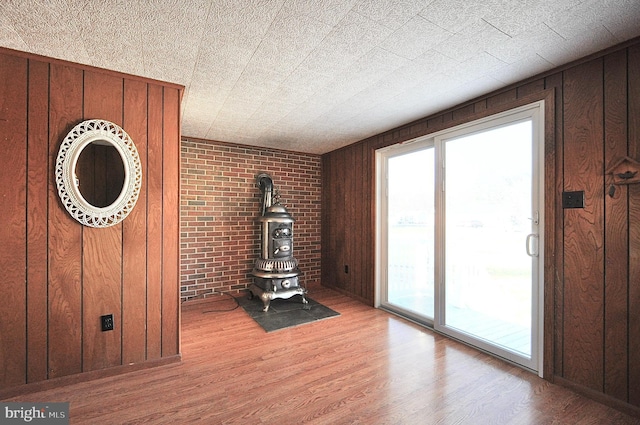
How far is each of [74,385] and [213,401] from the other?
101cm

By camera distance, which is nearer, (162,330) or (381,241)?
(162,330)

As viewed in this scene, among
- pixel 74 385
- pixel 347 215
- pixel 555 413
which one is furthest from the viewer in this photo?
pixel 347 215

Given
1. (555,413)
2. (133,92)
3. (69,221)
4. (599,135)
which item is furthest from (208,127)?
(555,413)

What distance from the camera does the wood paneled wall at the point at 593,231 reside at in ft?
5.80

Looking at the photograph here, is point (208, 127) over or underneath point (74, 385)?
over

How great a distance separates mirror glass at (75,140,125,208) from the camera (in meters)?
2.12

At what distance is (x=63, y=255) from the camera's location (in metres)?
2.03

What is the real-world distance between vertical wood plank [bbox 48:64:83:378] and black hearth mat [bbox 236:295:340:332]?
1.56m

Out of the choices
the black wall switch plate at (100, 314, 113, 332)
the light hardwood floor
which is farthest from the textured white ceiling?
the light hardwood floor

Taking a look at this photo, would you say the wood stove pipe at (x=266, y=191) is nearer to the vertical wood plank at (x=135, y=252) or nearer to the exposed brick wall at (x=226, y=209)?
the exposed brick wall at (x=226, y=209)

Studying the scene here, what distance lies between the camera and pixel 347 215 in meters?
4.30

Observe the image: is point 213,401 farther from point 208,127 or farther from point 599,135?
point 599,135

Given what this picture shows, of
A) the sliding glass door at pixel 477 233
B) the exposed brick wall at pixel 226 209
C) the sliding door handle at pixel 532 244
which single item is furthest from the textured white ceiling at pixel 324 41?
the exposed brick wall at pixel 226 209

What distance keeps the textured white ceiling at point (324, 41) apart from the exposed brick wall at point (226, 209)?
58.4 inches
